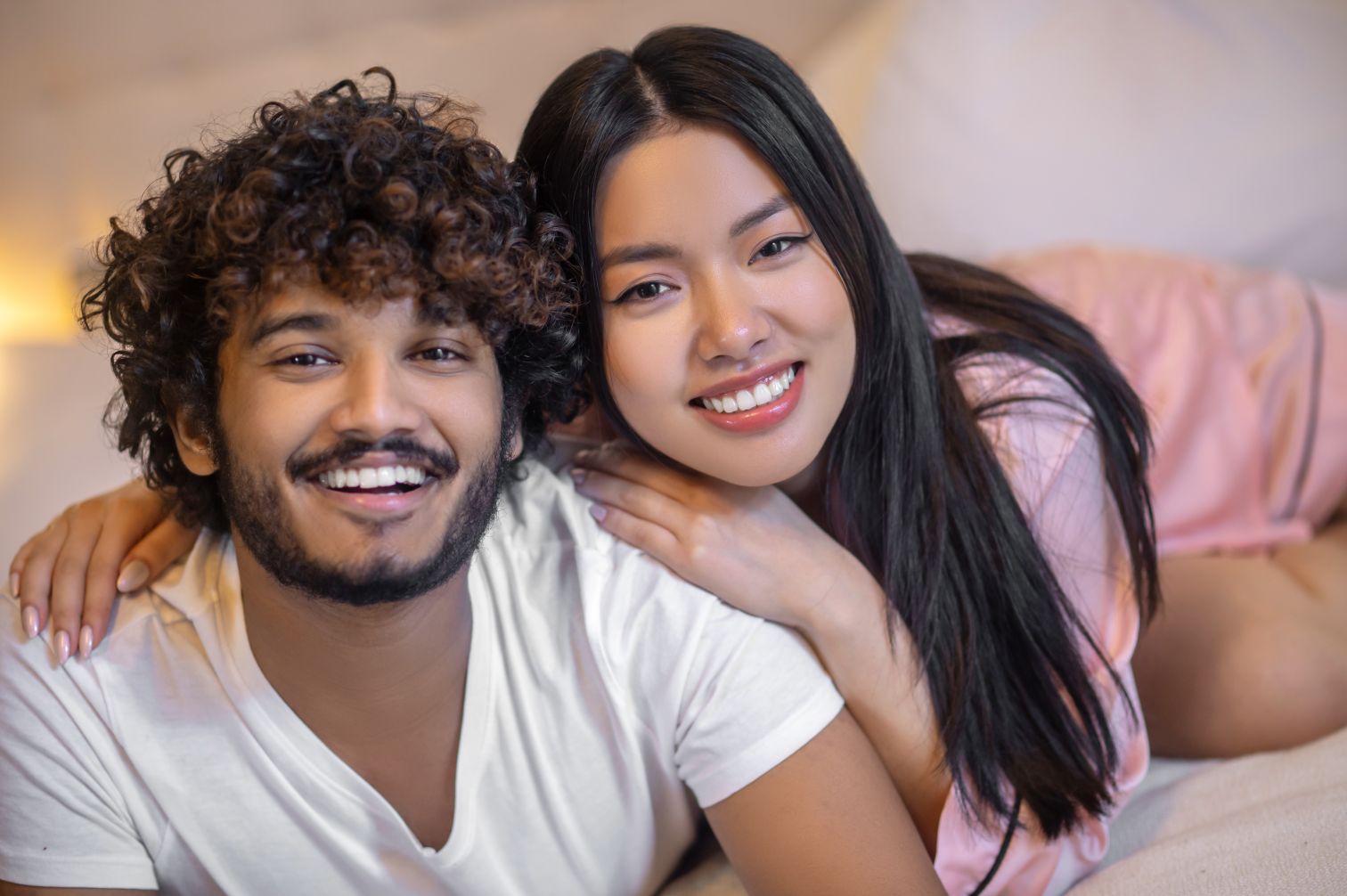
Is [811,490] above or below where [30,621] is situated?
below

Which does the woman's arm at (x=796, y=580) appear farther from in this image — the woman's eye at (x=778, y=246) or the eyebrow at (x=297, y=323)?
the eyebrow at (x=297, y=323)

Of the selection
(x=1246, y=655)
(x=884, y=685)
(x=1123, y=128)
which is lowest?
(x=1246, y=655)

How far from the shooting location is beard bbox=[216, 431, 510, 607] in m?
1.07

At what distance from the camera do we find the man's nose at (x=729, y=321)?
3.82ft

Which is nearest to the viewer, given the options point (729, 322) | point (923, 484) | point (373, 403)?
point (373, 403)

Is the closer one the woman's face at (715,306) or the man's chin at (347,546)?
the man's chin at (347,546)

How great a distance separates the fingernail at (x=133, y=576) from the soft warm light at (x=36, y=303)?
4.26ft

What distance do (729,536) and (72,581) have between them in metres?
0.67

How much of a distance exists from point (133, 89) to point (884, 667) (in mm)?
1874

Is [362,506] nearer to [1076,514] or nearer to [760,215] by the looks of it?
[760,215]

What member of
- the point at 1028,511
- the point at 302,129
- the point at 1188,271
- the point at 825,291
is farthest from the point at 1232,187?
the point at 302,129

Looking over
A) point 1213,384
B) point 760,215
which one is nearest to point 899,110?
point 1213,384

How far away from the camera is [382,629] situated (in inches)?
46.3

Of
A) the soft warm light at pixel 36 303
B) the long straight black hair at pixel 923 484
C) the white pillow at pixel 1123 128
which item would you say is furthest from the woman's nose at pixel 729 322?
the soft warm light at pixel 36 303
